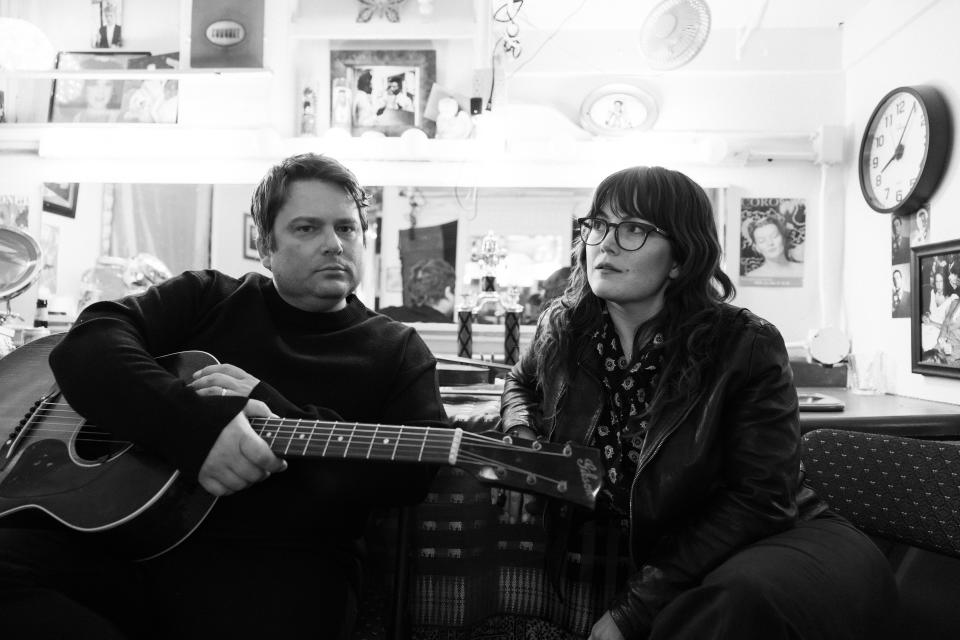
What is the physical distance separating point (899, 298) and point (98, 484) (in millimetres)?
2777

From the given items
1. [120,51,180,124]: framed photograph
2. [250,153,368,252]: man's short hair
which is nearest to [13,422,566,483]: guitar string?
[250,153,368,252]: man's short hair

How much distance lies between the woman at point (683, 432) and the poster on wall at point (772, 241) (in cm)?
192

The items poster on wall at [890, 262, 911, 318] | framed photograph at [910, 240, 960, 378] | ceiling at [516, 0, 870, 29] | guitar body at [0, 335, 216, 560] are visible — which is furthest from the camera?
ceiling at [516, 0, 870, 29]

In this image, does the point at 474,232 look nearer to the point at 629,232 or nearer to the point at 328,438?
the point at 629,232

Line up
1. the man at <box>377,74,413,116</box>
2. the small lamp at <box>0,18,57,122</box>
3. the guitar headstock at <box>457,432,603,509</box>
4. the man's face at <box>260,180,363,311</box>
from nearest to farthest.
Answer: the guitar headstock at <box>457,432,603,509</box> → the man's face at <box>260,180,363,311</box> → the small lamp at <box>0,18,57,122</box> → the man at <box>377,74,413,116</box>

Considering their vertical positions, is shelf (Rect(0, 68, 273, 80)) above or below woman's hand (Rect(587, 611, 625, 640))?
above

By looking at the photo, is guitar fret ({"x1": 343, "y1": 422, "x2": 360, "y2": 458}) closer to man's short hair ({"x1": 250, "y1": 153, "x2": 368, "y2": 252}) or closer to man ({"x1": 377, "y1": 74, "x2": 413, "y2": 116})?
man's short hair ({"x1": 250, "y1": 153, "x2": 368, "y2": 252})

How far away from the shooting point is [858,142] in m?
3.22

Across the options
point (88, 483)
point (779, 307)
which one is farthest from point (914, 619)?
point (779, 307)

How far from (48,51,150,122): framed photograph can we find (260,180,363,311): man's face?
7.37ft

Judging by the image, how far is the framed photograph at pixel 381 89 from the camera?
3377 mm

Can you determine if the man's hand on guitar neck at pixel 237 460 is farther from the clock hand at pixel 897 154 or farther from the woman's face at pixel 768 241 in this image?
the woman's face at pixel 768 241

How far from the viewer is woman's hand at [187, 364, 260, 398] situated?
137 centimetres

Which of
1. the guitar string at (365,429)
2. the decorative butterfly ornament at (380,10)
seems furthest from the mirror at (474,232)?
the guitar string at (365,429)
